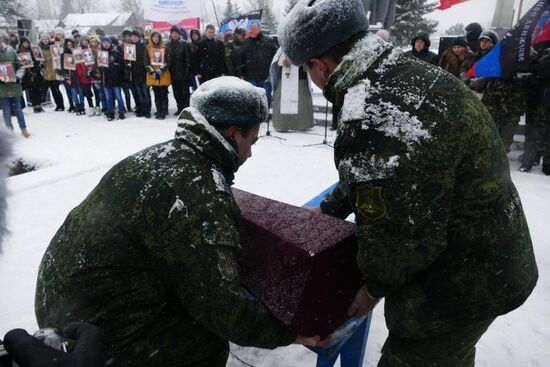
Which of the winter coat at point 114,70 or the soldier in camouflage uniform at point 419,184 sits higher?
the soldier in camouflage uniform at point 419,184

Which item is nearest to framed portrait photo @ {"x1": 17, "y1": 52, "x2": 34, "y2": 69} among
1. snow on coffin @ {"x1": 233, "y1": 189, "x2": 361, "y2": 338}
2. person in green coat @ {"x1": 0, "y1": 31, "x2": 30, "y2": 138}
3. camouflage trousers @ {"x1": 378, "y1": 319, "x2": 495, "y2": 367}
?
person in green coat @ {"x1": 0, "y1": 31, "x2": 30, "y2": 138}

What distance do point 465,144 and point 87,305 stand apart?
1359 millimetres

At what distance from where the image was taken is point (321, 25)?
125 centimetres

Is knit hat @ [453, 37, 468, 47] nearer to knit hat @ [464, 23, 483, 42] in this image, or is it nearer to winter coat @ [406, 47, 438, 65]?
winter coat @ [406, 47, 438, 65]

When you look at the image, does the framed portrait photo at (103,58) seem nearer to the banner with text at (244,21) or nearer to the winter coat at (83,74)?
the winter coat at (83,74)

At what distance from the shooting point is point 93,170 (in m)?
5.92

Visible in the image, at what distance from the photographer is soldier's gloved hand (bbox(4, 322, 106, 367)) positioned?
78cm

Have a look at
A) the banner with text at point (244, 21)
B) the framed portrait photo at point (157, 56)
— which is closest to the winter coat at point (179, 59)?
the framed portrait photo at point (157, 56)

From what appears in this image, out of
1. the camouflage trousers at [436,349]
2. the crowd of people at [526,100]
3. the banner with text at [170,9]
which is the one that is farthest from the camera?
the banner with text at [170,9]

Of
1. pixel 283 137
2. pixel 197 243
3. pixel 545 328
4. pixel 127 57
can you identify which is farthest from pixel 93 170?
pixel 545 328

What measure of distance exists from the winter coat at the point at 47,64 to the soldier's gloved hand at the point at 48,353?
12.4 meters

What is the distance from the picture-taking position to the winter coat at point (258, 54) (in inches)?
336

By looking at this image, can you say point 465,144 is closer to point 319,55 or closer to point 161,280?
point 319,55

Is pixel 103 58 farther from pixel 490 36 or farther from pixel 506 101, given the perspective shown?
pixel 506 101
